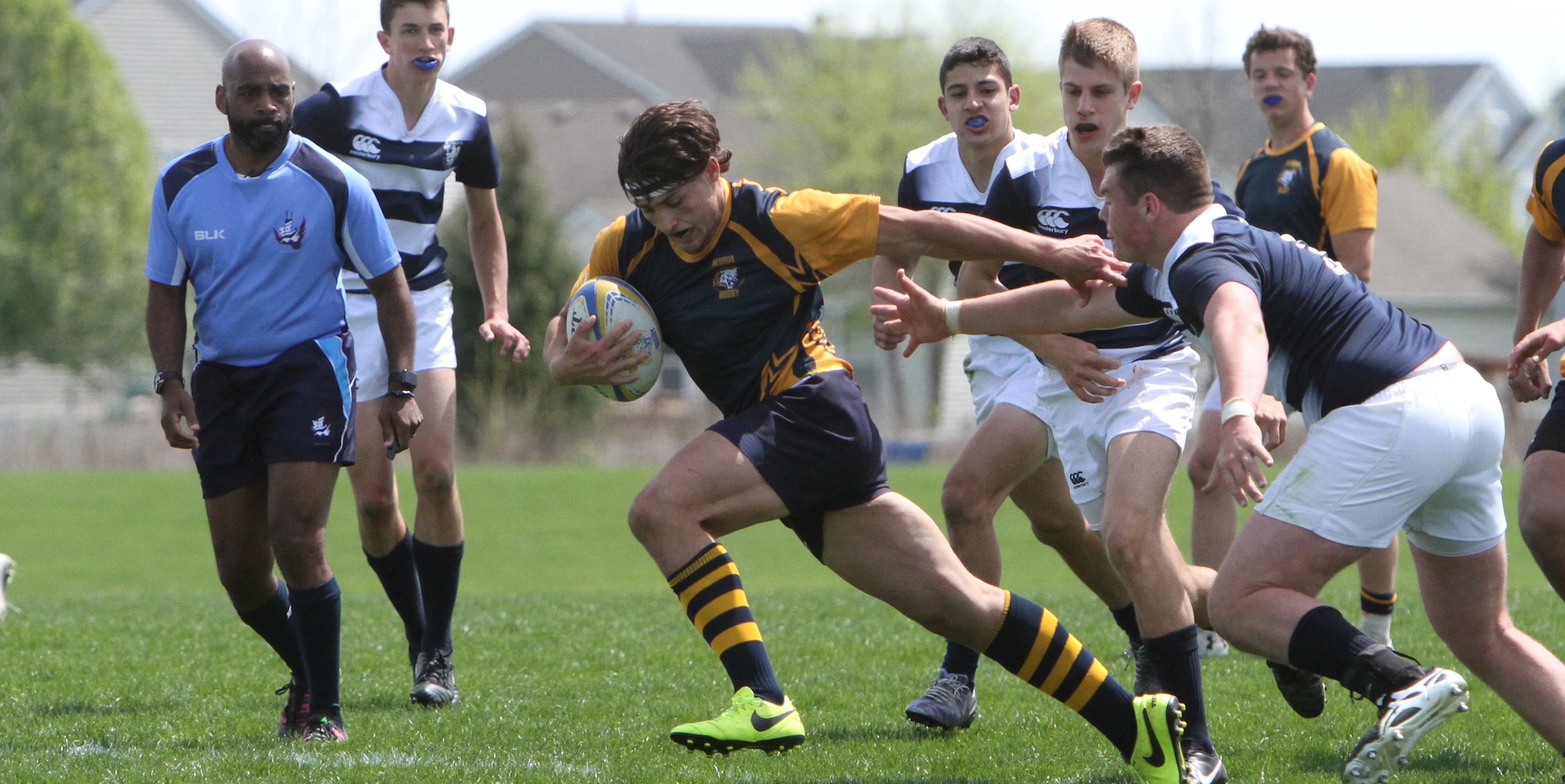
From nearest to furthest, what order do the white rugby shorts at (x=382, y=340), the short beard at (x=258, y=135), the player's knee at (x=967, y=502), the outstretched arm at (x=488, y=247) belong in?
1. the short beard at (x=258, y=135)
2. the player's knee at (x=967, y=502)
3. the white rugby shorts at (x=382, y=340)
4. the outstretched arm at (x=488, y=247)

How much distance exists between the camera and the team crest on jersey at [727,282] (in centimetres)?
484

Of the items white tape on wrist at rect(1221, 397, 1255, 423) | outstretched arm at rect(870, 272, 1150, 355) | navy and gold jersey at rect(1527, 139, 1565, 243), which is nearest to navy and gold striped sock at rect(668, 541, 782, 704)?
outstretched arm at rect(870, 272, 1150, 355)

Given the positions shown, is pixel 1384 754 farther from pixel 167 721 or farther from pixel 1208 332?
pixel 167 721

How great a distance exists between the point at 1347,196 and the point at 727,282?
3.96 metres

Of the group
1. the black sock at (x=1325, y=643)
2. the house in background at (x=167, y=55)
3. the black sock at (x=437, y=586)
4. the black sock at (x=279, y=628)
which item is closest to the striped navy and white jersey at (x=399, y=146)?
the black sock at (x=437, y=586)

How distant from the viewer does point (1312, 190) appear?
767 cm

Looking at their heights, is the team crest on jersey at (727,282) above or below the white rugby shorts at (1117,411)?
above

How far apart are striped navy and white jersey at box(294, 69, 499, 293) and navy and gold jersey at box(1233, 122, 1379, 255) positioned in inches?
147

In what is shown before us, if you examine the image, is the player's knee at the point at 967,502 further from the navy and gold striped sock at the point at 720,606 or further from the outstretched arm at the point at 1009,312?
the navy and gold striped sock at the point at 720,606

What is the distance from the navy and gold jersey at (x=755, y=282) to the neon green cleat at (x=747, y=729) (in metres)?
0.97

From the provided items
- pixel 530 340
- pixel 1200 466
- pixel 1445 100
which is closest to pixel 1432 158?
pixel 1445 100

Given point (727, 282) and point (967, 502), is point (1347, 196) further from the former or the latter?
point (727, 282)

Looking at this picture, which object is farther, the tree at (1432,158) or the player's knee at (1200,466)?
the tree at (1432,158)

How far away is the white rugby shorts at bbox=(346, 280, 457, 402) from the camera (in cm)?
671
